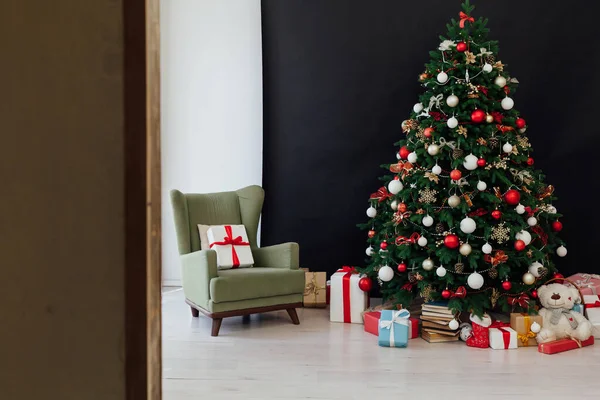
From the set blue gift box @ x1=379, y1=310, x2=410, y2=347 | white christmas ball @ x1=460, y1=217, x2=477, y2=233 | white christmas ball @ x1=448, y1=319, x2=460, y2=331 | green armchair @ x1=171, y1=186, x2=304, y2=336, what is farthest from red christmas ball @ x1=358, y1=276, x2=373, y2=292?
white christmas ball @ x1=460, y1=217, x2=477, y2=233

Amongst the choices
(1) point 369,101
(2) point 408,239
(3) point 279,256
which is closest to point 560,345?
(2) point 408,239

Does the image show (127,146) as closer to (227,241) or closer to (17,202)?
(17,202)

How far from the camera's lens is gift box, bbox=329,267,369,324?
14.7ft

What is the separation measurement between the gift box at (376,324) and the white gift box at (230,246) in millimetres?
1000

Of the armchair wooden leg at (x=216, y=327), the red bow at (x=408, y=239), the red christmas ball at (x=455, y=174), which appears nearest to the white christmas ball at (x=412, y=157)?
the red christmas ball at (x=455, y=174)

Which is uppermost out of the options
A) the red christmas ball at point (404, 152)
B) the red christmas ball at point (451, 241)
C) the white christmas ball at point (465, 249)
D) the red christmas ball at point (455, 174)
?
the red christmas ball at point (404, 152)

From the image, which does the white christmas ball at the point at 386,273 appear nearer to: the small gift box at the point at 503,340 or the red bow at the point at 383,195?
the red bow at the point at 383,195

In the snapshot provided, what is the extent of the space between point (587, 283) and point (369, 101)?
227cm

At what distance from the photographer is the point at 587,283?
4.54 m

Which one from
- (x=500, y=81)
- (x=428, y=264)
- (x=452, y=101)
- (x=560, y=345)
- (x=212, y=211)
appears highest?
(x=500, y=81)

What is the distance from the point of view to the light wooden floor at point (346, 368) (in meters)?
2.95

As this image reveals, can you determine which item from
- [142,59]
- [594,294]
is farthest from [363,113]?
[142,59]

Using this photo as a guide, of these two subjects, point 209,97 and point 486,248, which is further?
point 209,97

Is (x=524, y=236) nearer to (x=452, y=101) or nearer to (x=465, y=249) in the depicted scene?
(x=465, y=249)
